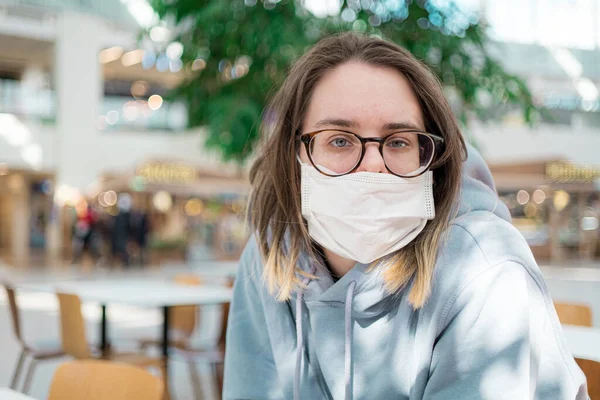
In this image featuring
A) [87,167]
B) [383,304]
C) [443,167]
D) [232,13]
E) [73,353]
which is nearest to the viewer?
[383,304]

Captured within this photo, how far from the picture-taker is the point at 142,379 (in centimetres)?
207

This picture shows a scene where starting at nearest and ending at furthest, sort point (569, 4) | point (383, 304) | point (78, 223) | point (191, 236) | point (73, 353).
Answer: point (383, 304) → point (73, 353) → point (78, 223) → point (191, 236) → point (569, 4)

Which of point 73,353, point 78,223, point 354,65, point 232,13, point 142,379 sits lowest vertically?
point 78,223

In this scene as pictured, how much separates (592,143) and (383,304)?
23534 mm

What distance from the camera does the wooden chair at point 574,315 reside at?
11.7ft

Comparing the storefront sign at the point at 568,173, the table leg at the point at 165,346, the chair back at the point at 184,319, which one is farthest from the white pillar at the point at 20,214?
the table leg at the point at 165,346

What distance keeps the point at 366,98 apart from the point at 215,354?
10.3ft

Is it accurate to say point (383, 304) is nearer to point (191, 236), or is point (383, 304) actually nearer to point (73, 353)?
point (73, 353)

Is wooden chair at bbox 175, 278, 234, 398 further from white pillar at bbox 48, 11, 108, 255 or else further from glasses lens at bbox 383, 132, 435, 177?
white pillar at bbox 48, 11, 108, 255

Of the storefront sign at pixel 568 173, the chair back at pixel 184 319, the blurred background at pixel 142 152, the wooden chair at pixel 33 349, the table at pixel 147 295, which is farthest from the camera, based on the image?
the storefront sign at pixel 568 173

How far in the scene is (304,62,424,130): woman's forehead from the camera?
4.63ft

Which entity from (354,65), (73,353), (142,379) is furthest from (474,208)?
(73,353)

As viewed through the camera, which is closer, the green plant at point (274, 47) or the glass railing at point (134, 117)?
the green plant at point (274, 47)

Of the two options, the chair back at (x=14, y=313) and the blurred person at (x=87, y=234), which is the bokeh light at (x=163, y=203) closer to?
the blurred person at (x=87, y=234)
